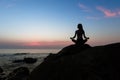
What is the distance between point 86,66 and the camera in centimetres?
1096

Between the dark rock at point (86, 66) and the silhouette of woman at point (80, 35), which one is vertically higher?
the silhouette of woman at point (80, 35)

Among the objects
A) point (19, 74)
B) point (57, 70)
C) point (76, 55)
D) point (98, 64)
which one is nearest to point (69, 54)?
point (76, 55)

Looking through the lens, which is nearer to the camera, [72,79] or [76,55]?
[72,79]

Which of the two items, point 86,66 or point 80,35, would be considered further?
point 80,35

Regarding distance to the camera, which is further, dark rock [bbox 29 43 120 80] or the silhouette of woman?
the silhouette of woman

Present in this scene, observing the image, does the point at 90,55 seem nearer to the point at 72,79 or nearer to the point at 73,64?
the point at 73,64

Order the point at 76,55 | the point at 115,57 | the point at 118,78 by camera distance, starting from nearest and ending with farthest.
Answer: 1. the point at 118,78
2. the point at 115,57
3. the point at 76,55

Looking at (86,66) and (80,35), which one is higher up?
(80,35)

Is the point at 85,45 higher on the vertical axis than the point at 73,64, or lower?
higher

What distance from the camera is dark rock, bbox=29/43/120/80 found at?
10555mm

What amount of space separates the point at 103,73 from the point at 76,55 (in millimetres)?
2328

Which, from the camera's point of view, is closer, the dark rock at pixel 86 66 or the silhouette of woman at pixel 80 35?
the dark rock at pixel 86 66

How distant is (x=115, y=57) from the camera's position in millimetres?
11242

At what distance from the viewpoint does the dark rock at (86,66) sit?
1055 centimetres
